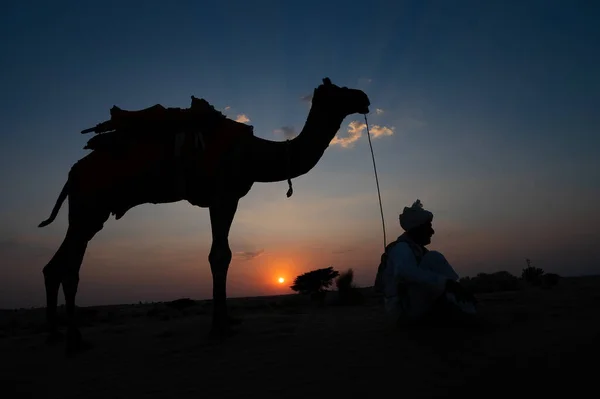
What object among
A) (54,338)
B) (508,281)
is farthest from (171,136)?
(508,281)

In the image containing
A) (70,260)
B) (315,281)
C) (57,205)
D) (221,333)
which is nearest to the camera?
(221,333)

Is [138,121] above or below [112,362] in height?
above

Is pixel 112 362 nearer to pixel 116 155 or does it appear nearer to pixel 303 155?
pixel 116 155

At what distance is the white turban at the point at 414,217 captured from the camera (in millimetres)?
4977

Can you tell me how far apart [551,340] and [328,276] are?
14.1 metres

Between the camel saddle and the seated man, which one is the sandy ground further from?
the camel saddle

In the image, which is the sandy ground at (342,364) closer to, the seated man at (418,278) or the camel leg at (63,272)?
the seated man at (418,278)

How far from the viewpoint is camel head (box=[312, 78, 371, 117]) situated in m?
6.18

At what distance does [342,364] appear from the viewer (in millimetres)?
3975

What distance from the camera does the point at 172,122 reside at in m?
6.24

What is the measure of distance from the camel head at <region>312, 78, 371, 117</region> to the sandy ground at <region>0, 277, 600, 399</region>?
2785mm

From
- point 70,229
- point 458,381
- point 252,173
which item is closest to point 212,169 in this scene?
point 252,173

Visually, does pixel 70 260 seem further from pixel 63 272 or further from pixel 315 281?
pixel 315 281

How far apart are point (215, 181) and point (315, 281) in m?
12.8
